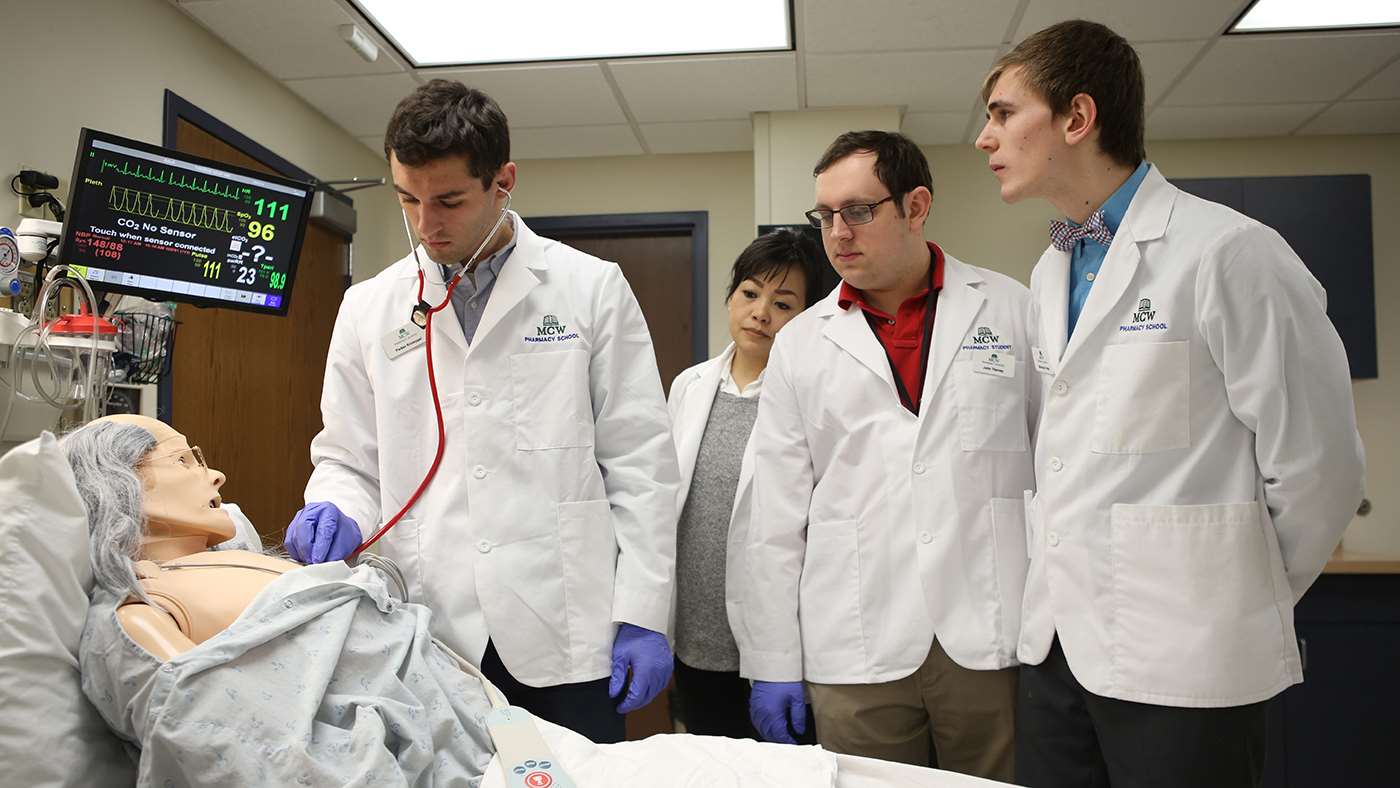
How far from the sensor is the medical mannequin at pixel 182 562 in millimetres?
1148

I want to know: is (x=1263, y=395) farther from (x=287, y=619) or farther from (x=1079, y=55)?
(x=287, y=619)

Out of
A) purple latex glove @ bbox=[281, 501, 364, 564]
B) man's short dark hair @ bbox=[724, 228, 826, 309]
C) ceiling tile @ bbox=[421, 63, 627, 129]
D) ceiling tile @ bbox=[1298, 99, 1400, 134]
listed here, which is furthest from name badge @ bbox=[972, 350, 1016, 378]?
ceiling tile @ bbox=[1298, 99, 1400, 134]

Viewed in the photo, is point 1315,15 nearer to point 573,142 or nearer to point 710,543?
point 710,543

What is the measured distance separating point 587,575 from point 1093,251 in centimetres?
92

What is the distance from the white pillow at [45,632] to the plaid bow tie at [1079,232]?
1.40m

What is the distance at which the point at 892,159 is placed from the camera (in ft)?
5.62

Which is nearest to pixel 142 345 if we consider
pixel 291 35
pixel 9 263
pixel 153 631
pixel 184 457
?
pixel 9 263

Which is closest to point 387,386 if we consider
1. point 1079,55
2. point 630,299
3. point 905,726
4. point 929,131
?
point 630,299

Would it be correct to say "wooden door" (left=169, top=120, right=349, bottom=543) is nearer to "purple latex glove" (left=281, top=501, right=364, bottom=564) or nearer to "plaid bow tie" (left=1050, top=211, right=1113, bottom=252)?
"purple latex glove" (left=281, top=501, right=364, bottom=564)

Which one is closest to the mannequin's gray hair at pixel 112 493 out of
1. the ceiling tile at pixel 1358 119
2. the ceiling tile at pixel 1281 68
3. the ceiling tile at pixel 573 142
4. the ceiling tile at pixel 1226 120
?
the ceiling tile at pixel 573 142

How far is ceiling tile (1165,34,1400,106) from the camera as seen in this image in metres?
3.01

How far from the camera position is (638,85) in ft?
11.0

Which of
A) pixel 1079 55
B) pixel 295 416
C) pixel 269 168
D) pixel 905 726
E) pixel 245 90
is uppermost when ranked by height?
pixel 245 90

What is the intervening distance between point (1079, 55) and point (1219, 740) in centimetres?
95
